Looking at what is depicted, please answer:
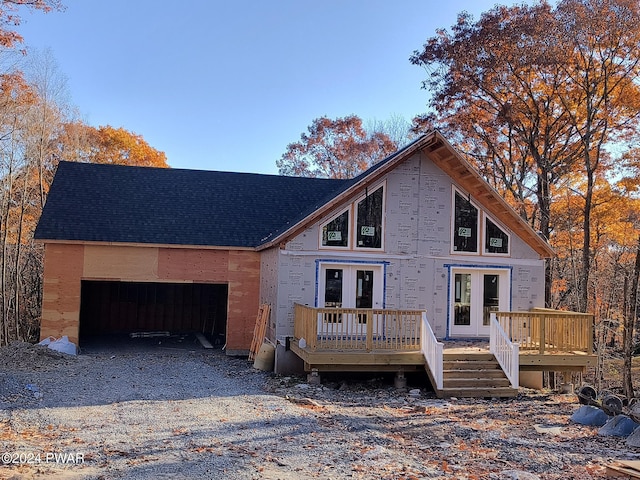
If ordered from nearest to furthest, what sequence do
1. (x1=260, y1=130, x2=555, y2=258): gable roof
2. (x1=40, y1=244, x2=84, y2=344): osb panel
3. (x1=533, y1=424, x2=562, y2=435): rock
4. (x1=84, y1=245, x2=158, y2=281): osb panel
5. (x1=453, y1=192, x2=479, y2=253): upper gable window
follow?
1. (x1=533, y1=424, x2=562, y2=435): rock
2. (x1=260, y1=130, x2=555, y2=258): gable roof
3. (x1=453, y1=192, x2=479, y2=253): upper gable window
4. (x1=40, y1=244, x2=84, y2=344): osb panel
5. (x1=84, y1=245, x2=158, y2=281): osb panel

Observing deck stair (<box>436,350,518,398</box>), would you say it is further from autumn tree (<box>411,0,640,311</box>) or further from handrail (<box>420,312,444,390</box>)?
autumn tree (<box>411,0,640,311</box>)

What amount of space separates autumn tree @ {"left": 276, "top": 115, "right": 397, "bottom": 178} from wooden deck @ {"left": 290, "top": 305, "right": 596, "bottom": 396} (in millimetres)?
24720

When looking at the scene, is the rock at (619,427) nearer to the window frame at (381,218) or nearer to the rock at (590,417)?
the rock at (590,417)

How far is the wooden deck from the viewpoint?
479 inches

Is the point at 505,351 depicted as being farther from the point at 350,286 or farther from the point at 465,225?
the point at 350,286

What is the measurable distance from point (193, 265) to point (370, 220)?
18.9 feet

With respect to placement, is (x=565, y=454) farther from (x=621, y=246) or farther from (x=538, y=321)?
(x=621, y=246)

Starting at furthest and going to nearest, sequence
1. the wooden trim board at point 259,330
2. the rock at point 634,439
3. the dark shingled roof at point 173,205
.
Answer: the dark shingled roof at point 173,205, the wooden trim board at point 259,330, the rock at point 634,439

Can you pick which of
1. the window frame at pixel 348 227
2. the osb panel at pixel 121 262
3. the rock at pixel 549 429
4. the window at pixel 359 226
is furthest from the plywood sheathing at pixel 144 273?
the rock at pixel 549 429

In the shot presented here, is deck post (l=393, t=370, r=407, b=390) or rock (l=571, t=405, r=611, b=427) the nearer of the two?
rock (l=571, t=405, r=611, b=427)

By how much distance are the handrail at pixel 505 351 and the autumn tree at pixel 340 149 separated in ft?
81.2

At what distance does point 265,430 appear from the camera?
8.14 metres

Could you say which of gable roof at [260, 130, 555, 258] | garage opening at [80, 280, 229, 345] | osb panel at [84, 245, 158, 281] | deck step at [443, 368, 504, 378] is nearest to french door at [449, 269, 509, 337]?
gable roof at [260, 130, 555, 258]

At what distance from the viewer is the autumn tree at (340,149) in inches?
1465
